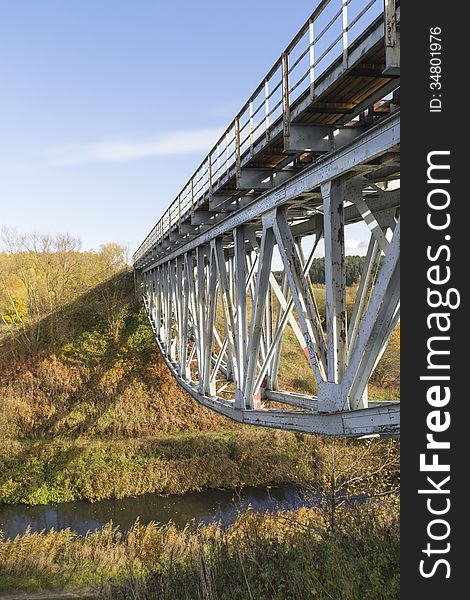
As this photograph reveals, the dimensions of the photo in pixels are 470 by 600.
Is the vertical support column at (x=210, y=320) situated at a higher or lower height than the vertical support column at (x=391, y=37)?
lower

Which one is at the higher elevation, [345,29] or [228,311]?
[345,29]

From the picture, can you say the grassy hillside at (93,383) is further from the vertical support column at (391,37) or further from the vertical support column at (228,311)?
the vertical support column at (391,37)

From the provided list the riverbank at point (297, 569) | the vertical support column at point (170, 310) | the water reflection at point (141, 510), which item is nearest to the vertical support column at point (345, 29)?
the riverbank at point (297, 569)

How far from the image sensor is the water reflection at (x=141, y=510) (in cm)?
2145

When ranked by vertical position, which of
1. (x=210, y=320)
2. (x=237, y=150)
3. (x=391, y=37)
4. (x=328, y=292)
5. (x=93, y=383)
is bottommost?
(x=93, y=383)

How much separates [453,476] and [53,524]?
2171cm

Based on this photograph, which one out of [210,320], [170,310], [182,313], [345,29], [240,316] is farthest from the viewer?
[170,310]

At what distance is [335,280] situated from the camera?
5805 mm

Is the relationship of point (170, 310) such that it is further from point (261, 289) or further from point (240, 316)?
point (261, 289)

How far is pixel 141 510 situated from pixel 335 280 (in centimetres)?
2024

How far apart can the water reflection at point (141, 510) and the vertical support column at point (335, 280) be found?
16391 millimetres

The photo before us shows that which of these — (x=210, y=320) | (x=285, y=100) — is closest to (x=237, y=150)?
(x=285, y=100)

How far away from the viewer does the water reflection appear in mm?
21453

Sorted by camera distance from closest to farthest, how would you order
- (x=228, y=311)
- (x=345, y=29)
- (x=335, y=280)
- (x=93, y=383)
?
1. (x=345, y=29)
2. (x=335, y=280)
3. (x=228, y=311)
4. (x=93, y=383)
